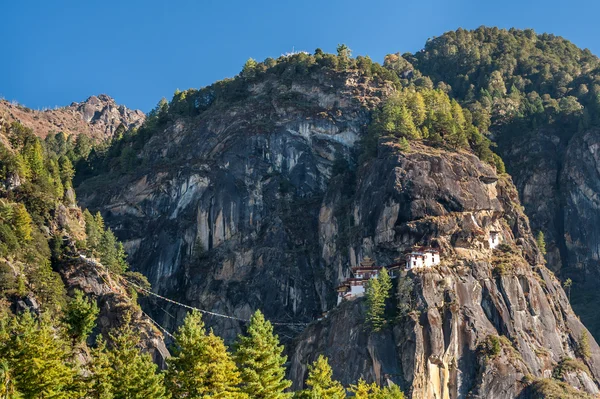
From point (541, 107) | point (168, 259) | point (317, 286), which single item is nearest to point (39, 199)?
point (168, 259)

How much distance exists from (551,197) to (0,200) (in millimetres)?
83734

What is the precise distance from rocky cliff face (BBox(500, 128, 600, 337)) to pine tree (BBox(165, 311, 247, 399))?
272 feet

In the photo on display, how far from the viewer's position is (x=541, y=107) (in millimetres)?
147250

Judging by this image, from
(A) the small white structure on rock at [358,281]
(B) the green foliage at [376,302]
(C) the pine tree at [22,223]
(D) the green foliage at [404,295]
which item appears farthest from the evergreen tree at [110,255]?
(D) the green foliage at [404,295]

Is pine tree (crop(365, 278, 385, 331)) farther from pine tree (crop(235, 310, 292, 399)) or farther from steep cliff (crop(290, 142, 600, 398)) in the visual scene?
pine tree (crop(235, 310, 292, 399))

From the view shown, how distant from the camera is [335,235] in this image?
116438 millimetres

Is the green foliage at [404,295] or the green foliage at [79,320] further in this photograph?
the green foliage at [404,295]

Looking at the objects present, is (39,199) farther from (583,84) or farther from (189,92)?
(583,84)

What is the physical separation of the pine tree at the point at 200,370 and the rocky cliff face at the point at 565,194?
83055 millimetres

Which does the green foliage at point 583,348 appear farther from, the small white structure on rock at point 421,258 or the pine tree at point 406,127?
the pine tree at point 406,127

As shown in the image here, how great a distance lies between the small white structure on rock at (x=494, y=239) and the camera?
106875 millimetres

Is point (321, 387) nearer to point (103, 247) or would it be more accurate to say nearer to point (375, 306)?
point (375, 306)

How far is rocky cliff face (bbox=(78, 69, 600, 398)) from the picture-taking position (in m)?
91.5

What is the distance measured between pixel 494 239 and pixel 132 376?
66.1 metres
